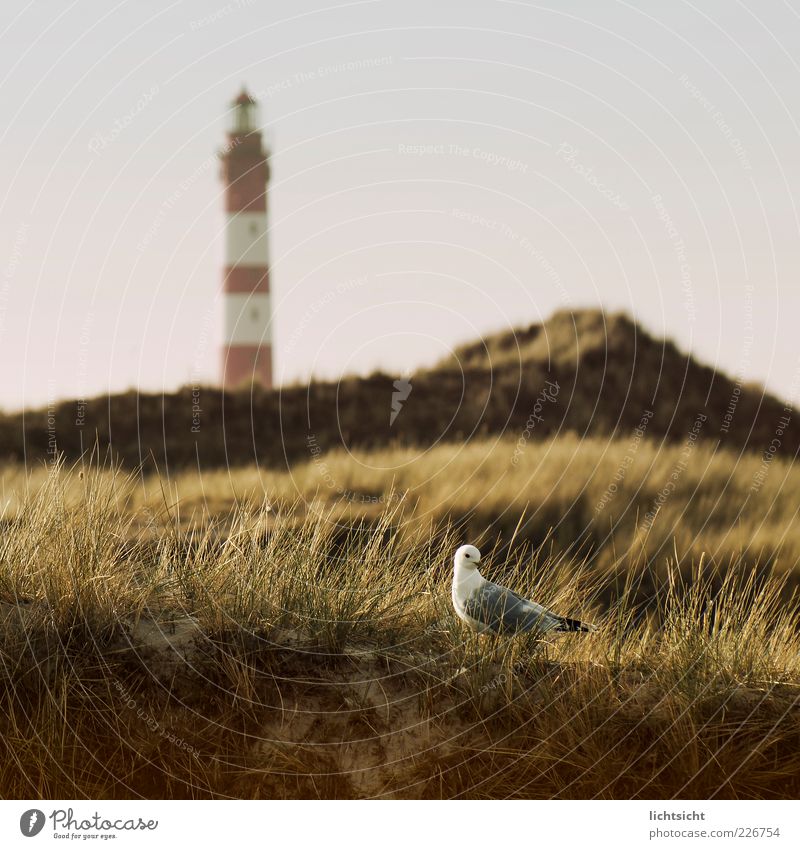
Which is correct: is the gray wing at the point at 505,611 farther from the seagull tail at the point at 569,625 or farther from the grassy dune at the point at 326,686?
the grassy dune at the point at 326,686

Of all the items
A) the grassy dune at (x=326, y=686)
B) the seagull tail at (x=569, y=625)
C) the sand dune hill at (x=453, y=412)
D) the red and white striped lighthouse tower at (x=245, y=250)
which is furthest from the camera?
the red and white striped lighthouse tower at (x=245, y=250)

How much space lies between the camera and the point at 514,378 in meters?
19.1

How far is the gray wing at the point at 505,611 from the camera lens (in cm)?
657

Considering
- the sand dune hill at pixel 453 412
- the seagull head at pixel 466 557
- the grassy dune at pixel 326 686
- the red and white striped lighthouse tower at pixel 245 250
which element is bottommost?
the grassy dune at pixel 326 686

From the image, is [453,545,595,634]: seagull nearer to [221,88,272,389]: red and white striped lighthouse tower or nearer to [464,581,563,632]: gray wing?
[464,581,563,632]: gray wing

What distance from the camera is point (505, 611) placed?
664cm

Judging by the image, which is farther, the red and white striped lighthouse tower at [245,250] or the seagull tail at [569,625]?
the red and white striped lighthouse tower at [245,250]

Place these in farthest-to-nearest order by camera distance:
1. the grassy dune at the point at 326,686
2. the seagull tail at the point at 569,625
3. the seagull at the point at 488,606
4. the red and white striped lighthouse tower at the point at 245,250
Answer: the red and white striped lighthouse tower at the point at 245,250
the seagull tail at the point at 569,625
the seagull at the point at 488,606
the grassy dune at the point at 326,686

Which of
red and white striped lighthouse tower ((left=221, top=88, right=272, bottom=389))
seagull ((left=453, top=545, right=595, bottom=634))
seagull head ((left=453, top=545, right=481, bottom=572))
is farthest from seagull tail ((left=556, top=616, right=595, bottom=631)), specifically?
red and white striped lighthouse tower ((left=221, top=88, right=272, bottom=389))

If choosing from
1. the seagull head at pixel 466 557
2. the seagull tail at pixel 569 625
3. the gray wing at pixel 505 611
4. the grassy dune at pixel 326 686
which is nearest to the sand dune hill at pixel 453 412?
the grassy dune at pixel 326 686

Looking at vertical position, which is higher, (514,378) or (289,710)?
(514,378)
